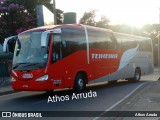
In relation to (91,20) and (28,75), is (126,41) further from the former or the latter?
(91,20)

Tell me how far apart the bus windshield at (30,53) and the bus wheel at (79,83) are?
2.42 m

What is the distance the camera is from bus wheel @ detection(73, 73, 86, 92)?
17439 millimetres

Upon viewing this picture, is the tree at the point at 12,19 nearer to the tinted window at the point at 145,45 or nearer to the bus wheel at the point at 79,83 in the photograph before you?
the tinted window at the point at 145,45

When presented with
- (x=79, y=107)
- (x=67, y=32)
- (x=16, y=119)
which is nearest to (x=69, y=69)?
(x=67, y=32)

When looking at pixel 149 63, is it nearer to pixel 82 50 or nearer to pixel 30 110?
pixel 82 50

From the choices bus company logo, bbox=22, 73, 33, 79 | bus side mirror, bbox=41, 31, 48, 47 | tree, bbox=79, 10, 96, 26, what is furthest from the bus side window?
tree, bbox=79, 10, 96, 26

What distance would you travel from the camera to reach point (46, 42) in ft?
51.4

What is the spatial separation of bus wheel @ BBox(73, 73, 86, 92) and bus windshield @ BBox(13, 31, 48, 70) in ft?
7.92

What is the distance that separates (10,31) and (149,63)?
1218cm

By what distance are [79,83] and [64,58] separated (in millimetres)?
1627

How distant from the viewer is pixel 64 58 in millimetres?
16672

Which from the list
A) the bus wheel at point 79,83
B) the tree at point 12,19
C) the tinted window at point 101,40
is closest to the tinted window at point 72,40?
the tinted window at point 101,40

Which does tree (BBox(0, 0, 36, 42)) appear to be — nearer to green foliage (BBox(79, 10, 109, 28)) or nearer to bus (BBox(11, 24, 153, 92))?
bus (BBox(11, 24, 153, 92))

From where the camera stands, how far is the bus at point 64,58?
15.6 meters
